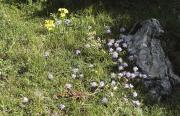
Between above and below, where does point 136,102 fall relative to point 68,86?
below

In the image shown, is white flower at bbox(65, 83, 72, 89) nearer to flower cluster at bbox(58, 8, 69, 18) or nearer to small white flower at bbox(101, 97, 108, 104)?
small white flower at bbox(101, 97, 108, 104)

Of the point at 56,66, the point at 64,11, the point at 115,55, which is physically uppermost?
the point at 64,11

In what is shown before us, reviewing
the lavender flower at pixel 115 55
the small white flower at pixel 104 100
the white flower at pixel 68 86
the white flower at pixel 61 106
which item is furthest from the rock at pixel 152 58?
the white flower at pixel 61 106

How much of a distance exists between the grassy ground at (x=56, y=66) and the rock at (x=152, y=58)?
1.15ft

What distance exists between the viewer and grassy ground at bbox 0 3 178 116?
688 centimetres

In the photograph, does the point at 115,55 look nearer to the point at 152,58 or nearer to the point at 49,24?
the point at 152,58

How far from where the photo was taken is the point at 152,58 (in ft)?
24.7

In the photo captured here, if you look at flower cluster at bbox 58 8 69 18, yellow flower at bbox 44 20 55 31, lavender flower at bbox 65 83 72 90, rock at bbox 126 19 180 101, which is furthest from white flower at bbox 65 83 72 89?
flower cluster at bbox 58 8 69 18

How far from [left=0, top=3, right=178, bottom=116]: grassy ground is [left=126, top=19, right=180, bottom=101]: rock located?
35 centimetres

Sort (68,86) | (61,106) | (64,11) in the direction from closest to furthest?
(61,106) < (68,86) < (64,11)

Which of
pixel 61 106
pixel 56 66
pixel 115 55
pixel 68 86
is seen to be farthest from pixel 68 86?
pixel 115 55

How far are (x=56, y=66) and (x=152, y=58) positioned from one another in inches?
62.9

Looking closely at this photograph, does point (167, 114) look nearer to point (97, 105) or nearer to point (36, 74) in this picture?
point (97, 105)

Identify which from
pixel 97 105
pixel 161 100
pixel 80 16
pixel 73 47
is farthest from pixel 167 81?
pixel 80 16
